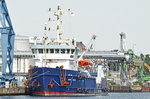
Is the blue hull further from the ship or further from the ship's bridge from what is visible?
the ship's bridge

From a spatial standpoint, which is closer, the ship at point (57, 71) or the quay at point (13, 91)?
the ship at point (57, 71)

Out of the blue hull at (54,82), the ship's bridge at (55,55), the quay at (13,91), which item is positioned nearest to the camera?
the blue hull at (54,82)

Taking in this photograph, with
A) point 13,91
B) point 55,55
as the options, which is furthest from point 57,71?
point 13,91

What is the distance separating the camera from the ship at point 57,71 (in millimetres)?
73062

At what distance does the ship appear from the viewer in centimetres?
7306

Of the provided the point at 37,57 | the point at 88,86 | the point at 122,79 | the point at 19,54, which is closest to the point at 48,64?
the point at 37,57

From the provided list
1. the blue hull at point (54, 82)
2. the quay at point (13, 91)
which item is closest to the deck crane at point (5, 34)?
the quay at point (13, 91)

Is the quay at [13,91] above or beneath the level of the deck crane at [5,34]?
beneath

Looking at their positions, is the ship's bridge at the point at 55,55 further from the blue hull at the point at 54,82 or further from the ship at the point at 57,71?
A: the blue hull at the point at 54,82

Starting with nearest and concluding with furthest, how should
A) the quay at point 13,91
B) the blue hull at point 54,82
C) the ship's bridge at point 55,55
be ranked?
the blue hull at point 54,82, the ship's bridge at point 55,55, the quay at point 13,91

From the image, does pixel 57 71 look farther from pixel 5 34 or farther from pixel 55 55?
pixel 5 34

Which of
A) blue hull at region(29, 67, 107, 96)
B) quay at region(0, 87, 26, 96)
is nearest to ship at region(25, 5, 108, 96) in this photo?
blue hull at region(29, 67, 107, 96)

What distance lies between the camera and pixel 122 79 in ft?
541

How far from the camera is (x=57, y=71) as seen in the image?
2876 inches
